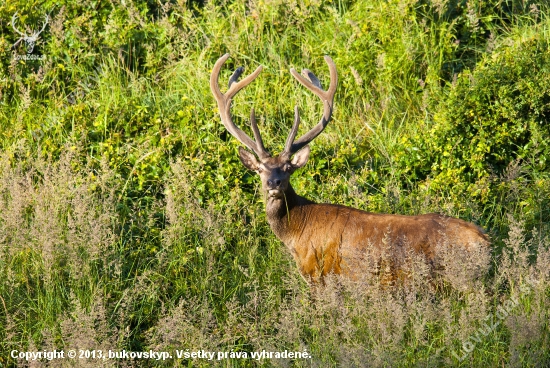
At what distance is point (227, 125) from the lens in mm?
7301

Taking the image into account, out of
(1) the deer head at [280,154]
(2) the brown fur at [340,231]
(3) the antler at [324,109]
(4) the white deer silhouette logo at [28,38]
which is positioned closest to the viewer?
(2) the brown fur at [340,231]

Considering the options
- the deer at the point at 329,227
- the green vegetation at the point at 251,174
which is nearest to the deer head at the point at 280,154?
the deer at the point at 329,227

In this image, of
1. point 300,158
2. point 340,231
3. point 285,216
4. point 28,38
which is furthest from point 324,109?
point 28,38

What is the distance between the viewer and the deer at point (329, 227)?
643 centimetres

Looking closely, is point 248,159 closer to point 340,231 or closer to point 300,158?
point 300,158

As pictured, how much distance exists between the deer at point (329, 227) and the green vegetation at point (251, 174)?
0.25 meters

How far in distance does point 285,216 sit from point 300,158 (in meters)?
0.51

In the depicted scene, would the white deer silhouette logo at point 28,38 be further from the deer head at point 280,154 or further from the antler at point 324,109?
the antler at point 324,109

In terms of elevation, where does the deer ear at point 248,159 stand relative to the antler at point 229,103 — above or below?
below

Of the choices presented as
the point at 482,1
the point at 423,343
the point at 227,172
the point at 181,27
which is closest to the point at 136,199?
the point at 227,172

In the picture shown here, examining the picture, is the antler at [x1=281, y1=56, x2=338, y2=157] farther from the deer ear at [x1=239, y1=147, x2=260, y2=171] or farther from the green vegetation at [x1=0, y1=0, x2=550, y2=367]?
the green vegetation at [x1=0, y1=0, x2=550, y2=367]

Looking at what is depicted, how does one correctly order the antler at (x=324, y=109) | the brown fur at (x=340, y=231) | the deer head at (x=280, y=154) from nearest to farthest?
the brown fur at (x=340, y=231), the deer head at (x=280, y=154), the antler at (x=324, y=109)

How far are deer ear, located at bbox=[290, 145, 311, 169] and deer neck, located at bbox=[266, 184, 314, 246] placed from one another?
212mm

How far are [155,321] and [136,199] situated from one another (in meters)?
1.94
